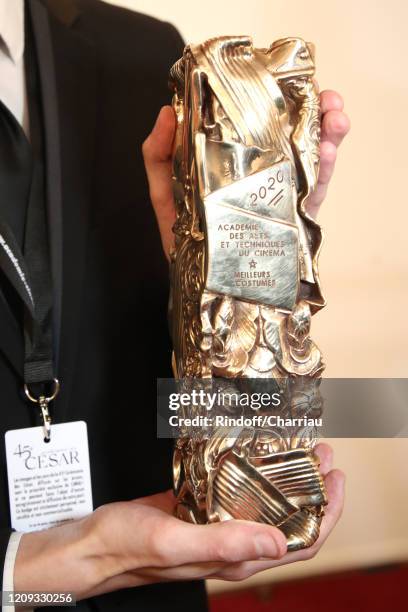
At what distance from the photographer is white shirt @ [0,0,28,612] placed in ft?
2.82

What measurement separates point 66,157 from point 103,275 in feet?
0.53

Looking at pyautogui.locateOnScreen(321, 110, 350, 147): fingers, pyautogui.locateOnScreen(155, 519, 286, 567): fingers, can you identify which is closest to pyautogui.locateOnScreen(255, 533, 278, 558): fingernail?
pyautogui.locateOnScreen(155, 519, 286, 567): fingers

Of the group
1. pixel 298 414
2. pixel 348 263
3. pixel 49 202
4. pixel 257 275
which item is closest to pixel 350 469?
pixel 348 263

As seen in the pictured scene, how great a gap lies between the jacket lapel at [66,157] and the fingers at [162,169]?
87mm

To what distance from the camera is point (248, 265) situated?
798mm

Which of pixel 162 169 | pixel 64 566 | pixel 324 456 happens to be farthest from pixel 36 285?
pixel 324 456

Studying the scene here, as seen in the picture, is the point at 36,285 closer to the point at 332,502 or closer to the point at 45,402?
the point at 45,402

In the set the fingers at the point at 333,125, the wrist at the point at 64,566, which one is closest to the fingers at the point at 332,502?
the wrist at the point at 64,566

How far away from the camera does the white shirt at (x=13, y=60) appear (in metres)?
0.86

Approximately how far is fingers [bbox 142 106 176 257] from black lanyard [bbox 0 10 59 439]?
14 centimetres

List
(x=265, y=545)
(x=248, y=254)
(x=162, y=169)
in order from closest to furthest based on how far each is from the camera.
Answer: (x=265, y=545), (x=248, y=254), (x=162, y=169)

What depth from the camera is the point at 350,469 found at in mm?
1693

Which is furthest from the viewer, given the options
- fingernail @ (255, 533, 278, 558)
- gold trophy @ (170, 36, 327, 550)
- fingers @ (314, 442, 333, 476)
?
fingers @ (314, 442, 333, 476)

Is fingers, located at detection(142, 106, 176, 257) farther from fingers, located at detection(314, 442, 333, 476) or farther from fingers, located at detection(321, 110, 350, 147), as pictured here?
fingers, located at detection(314, 442, 333, 476)
